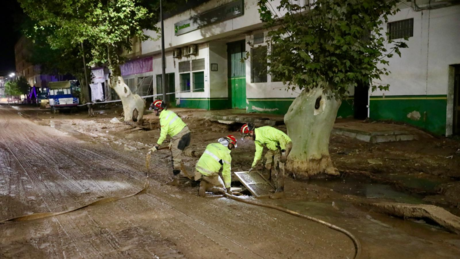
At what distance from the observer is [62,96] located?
1115 inches

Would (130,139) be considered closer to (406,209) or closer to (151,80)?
(406,209)

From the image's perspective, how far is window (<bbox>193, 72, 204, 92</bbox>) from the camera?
74.1 ft

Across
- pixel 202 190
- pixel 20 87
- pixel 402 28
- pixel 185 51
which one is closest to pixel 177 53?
pixel 185 51

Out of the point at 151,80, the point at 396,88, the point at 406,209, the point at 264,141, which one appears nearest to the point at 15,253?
the point at 264,141

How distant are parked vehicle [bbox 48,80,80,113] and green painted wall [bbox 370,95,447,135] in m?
24.1

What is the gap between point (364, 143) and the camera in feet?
35.0

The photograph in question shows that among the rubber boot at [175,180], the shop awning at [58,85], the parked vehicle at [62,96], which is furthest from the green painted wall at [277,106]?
A: the shop awning at [58,85]

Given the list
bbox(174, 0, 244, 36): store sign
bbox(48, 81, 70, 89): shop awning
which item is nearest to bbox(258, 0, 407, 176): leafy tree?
bbox(174, 0, 244, 36): store sign

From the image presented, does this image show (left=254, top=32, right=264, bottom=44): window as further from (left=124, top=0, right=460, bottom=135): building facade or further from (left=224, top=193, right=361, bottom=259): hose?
(left=224, top=193, right=361, bottom=259): hose

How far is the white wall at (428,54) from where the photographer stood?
1078cm

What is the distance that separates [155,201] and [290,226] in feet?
8.43

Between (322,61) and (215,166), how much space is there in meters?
3.05

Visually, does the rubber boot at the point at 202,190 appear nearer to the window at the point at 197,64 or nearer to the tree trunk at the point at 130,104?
the tree trunk at the point at 130,104

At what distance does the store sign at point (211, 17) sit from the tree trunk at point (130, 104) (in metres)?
5.54
